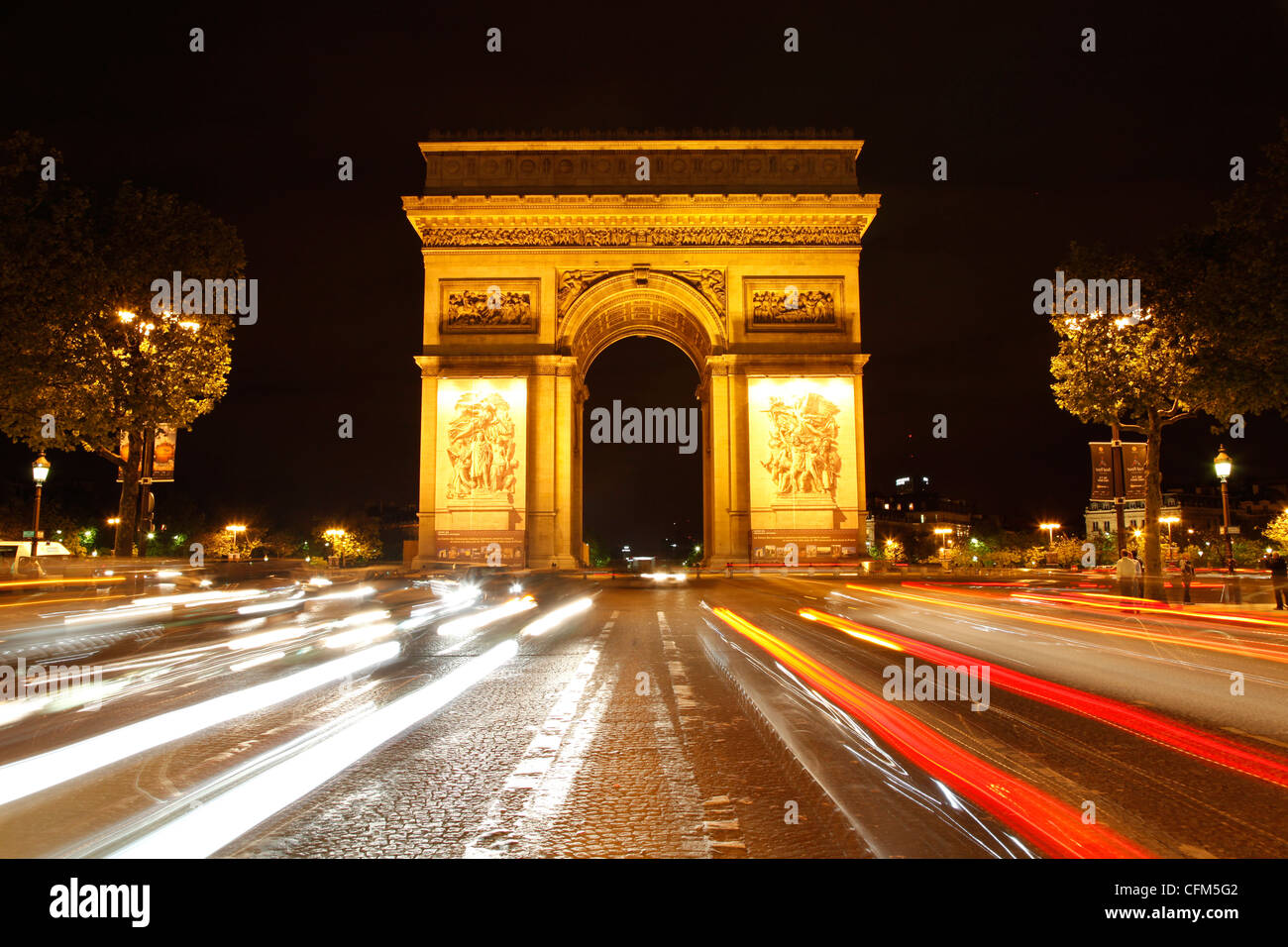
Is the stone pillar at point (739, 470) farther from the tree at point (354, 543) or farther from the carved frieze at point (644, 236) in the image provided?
the tree at point (354, 543)

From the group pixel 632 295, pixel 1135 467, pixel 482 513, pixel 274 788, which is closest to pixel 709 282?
pixel 632 295

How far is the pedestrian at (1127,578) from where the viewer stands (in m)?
19.5

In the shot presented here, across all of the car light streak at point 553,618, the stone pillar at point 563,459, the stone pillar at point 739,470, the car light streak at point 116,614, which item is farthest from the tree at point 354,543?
the car light streak at point 116,614

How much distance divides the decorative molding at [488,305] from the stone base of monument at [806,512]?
1382 centimetres

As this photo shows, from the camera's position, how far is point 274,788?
379 centimetres

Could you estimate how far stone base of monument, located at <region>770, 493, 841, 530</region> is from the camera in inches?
1433

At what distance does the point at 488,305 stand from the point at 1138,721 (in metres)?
35.4

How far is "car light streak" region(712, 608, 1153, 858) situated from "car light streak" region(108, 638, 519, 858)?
2.96m

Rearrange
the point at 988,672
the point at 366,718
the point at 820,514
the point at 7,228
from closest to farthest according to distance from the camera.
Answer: the point at 366,718 < the point at 988,672 < the point at 7,228 < the point at 820,514

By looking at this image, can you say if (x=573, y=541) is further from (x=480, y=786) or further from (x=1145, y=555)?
(x=480, y=786)

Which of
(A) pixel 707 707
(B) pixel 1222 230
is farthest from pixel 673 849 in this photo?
(B) pixel 1222 230

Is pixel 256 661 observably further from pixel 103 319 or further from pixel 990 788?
pixel 103 319

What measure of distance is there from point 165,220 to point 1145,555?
2848cm

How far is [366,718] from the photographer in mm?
5527
